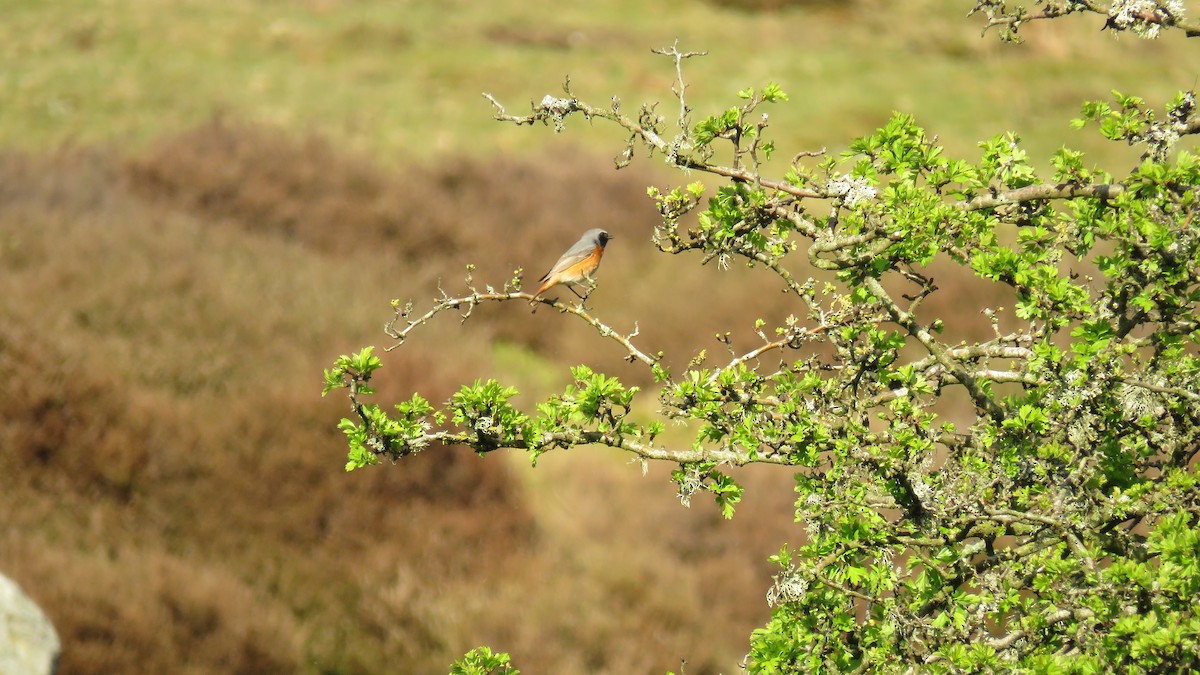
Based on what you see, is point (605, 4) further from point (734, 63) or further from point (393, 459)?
point (393, 459)

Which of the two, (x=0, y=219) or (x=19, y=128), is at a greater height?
(x=19, y=128)

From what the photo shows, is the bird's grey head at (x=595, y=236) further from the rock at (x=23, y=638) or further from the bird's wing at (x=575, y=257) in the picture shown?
the rock at (x=23, y=638)

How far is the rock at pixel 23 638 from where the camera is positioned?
23.5 feet

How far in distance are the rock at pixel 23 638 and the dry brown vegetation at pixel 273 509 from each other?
0.81 metres

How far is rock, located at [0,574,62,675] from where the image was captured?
715 cm

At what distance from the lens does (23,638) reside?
7.25 meters

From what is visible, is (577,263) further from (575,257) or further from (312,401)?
(312,401)

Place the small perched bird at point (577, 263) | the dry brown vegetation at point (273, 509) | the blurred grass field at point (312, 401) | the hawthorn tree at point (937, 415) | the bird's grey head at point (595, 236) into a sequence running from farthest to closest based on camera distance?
the blurred grass field at point (312, 401), the dry brown vegetation at point (273, 509), the bird's grey head at point (595, 236), the small perched bird at point (577, 263), the hawthorn tree at point (937, 415)

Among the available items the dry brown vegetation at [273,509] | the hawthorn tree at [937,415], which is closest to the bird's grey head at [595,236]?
the hawthorn tree at [937,415]

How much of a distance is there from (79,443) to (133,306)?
2372 millimetres

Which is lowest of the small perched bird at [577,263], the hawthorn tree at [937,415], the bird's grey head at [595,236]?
the hawthorn tree at [937,415]

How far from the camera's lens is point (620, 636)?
9.86 m

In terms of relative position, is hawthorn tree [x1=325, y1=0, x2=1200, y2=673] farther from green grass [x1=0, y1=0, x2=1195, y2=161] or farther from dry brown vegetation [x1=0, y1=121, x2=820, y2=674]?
green grass [x1=0, y1=0, x2=1195, y2=161]

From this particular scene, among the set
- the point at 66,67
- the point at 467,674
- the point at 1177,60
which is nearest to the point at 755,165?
the point at 467,674
